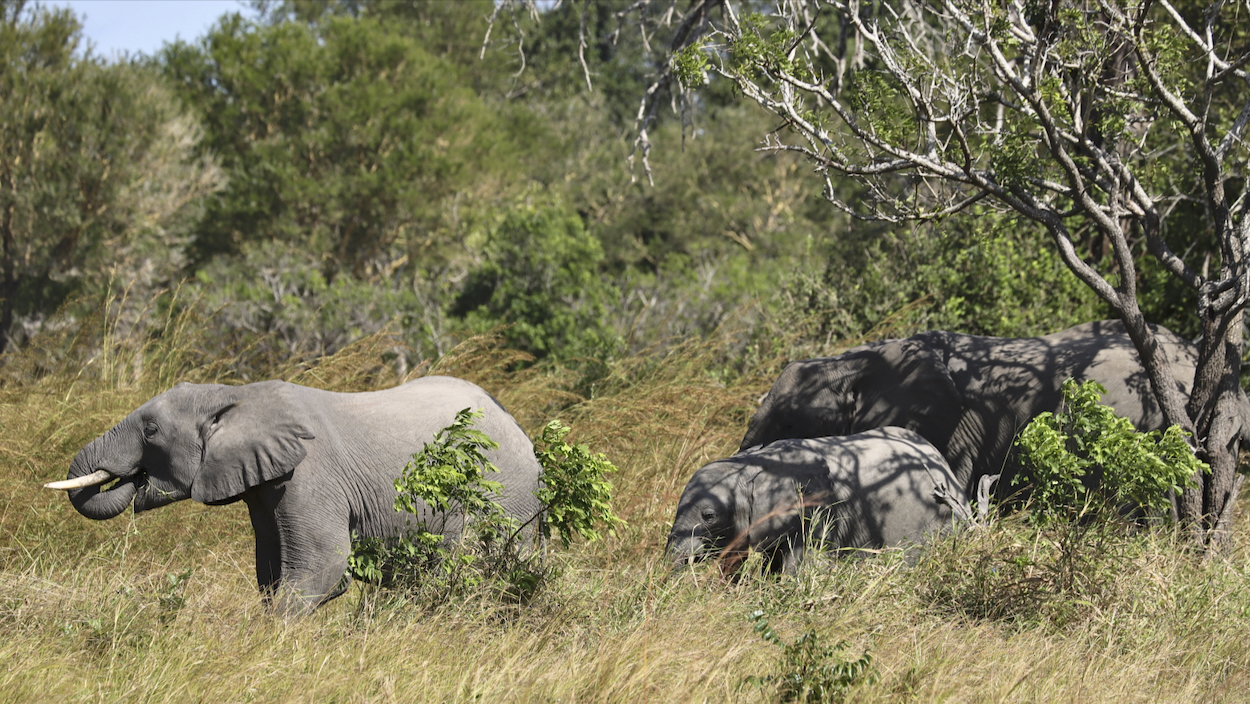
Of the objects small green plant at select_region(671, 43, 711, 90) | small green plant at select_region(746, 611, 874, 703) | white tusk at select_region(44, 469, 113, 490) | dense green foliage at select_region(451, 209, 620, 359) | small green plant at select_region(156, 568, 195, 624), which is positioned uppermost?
small green plant at select_region(671, 43, 711, 90)

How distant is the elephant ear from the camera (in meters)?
4.14

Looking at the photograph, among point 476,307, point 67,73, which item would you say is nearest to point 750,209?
point 476,307

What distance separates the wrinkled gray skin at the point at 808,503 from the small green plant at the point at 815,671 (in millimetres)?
1038

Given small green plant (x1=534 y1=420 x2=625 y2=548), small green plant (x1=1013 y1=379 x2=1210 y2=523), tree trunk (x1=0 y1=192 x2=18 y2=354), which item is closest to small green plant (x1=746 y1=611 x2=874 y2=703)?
small green plant (x1=534 y1=420 x2=625 y2=548)

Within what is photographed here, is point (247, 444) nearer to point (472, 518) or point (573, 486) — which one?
point (472, 518)

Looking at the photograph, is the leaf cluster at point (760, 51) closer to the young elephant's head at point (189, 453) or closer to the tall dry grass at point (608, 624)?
the tall dry grass at point (608, 624)

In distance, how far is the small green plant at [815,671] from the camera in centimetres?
326

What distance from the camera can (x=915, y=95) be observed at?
16.9ft

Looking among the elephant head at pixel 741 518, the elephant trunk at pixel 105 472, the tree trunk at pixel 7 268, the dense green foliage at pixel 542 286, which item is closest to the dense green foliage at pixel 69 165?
the tree trunk at pixel 7 268

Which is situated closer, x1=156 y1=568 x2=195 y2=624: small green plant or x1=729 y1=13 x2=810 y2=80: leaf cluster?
x1=156 y1=568 x2=195 y2=624: small green plant

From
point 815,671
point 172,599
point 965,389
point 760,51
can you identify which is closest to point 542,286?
point 965,389

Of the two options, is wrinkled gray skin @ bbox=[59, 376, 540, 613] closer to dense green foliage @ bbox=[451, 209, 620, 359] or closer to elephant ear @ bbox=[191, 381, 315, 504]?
elephant ear @ bbox=[191, 381, 315, 504]

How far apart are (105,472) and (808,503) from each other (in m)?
2.91

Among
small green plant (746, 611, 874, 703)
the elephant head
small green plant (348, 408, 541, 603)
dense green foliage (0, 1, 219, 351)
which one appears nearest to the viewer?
small green plant (746, 611, 874, 703)
